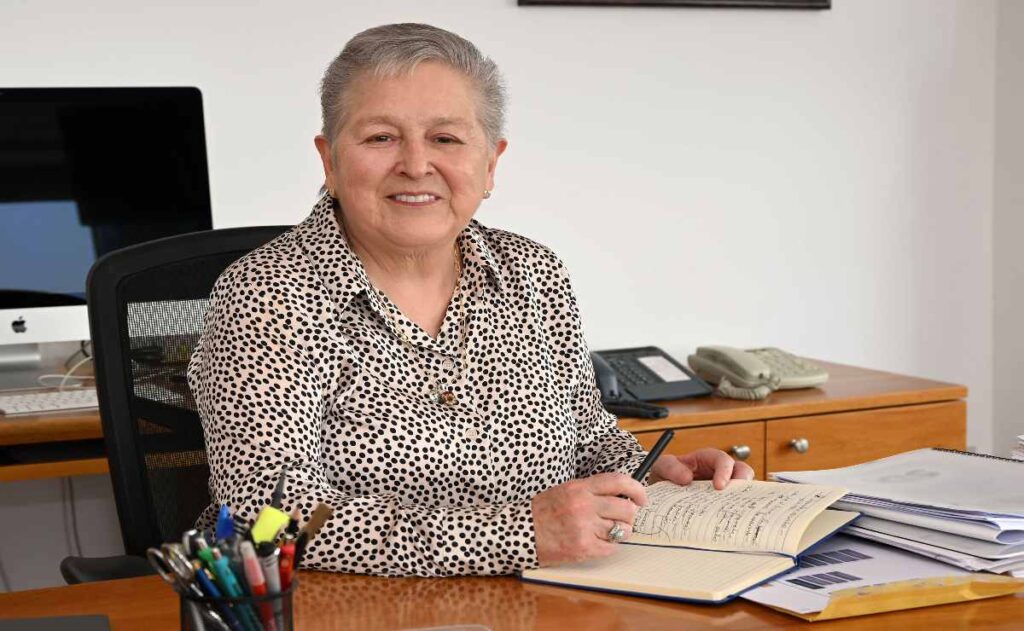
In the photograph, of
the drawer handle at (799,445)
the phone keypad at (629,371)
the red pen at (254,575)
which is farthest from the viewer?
the phone keypad at (629,371)

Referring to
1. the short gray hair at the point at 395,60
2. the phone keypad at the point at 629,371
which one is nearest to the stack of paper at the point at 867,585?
the short gray hair at the point at 395,60

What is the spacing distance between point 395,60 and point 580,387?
530 mm

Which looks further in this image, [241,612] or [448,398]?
[448,398]

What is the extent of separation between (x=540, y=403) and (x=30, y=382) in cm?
138

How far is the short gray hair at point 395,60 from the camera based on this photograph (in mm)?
1540

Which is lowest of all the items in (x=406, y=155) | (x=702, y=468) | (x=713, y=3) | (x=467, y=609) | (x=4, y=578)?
(x=4, y=578)

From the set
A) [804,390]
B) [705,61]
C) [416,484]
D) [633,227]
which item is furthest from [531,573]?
[705,61]

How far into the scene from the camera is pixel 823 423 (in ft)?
8.51

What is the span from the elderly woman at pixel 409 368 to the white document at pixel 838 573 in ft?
0.60

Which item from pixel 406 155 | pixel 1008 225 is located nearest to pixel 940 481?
pixel 406 155

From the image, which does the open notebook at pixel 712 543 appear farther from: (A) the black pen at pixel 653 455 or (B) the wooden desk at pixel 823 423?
(B) the wooden desk at pixel 823 423

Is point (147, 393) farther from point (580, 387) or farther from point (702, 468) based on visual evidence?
point (702, 468)

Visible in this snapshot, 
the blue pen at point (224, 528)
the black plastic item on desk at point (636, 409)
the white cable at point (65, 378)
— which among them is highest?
the white cable at point (65, 378)

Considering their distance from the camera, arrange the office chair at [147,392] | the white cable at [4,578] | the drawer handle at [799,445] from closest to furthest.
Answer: the office chair at [147,392] < the drawer handle at [799,445] < the white cable at [4,578]
